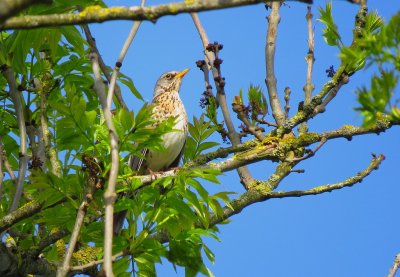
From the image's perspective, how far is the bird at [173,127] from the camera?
7.59 meters

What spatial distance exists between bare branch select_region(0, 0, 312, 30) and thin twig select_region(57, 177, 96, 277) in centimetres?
152

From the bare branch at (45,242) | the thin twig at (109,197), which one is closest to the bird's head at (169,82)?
the bare branch at (45,242)

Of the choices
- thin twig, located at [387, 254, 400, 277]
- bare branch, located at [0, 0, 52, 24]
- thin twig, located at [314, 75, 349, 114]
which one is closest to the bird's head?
thin twig, located at [314, 75, 349, 114]

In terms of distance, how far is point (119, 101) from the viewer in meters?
5.87

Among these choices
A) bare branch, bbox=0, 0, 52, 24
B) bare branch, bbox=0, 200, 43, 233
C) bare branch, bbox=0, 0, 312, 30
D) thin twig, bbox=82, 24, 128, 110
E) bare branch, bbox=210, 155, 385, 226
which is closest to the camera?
bare branch, bbox=0, 0, 52, 24

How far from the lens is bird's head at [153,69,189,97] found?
29.7 ft

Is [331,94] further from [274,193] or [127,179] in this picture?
[127,179]

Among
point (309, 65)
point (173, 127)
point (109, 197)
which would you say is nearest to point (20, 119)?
point (173, 127)

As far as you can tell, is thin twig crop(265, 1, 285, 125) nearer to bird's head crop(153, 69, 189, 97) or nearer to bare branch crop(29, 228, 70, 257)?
bare branch crop(29, 228, 70, 257)

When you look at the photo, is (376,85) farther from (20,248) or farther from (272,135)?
(20,248)

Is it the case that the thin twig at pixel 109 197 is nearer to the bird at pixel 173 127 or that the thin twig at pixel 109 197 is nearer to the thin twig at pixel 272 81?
the thin twig at pixel 272 81

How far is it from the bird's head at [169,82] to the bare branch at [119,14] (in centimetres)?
603

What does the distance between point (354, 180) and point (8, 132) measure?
108 inches

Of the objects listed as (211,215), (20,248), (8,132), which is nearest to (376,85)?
(211,215)
